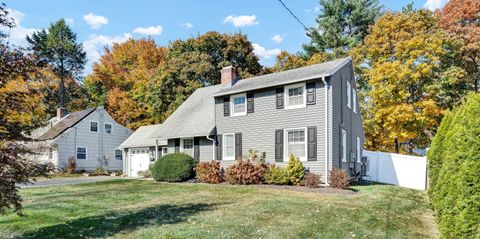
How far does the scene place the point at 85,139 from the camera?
111ft

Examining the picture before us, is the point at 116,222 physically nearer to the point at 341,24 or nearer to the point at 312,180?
the point at 312,180

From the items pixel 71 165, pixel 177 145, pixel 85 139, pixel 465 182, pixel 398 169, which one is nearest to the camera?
pixel 465 182

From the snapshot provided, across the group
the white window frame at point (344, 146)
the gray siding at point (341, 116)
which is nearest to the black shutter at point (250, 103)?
the gray siding at point (341, 116)

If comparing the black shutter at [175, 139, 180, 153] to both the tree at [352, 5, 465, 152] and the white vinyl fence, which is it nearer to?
the white vinyl fence

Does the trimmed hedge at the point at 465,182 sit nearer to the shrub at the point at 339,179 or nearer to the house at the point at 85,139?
the shrub at the point at 339,179

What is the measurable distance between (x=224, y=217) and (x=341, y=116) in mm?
10740

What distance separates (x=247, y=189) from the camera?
581 inches

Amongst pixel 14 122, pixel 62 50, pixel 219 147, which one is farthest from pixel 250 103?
pixel 62 50

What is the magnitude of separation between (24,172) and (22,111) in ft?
4.29

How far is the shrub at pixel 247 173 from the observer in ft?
54.4

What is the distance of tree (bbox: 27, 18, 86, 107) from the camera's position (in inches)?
1806

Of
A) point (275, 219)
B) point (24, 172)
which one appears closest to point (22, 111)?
point (24, 172)

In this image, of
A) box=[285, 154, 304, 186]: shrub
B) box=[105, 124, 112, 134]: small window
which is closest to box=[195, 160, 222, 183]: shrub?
box=[285, 154, 304, 186]: shrub

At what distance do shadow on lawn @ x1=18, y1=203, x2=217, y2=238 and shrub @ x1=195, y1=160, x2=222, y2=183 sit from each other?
7384 mm
